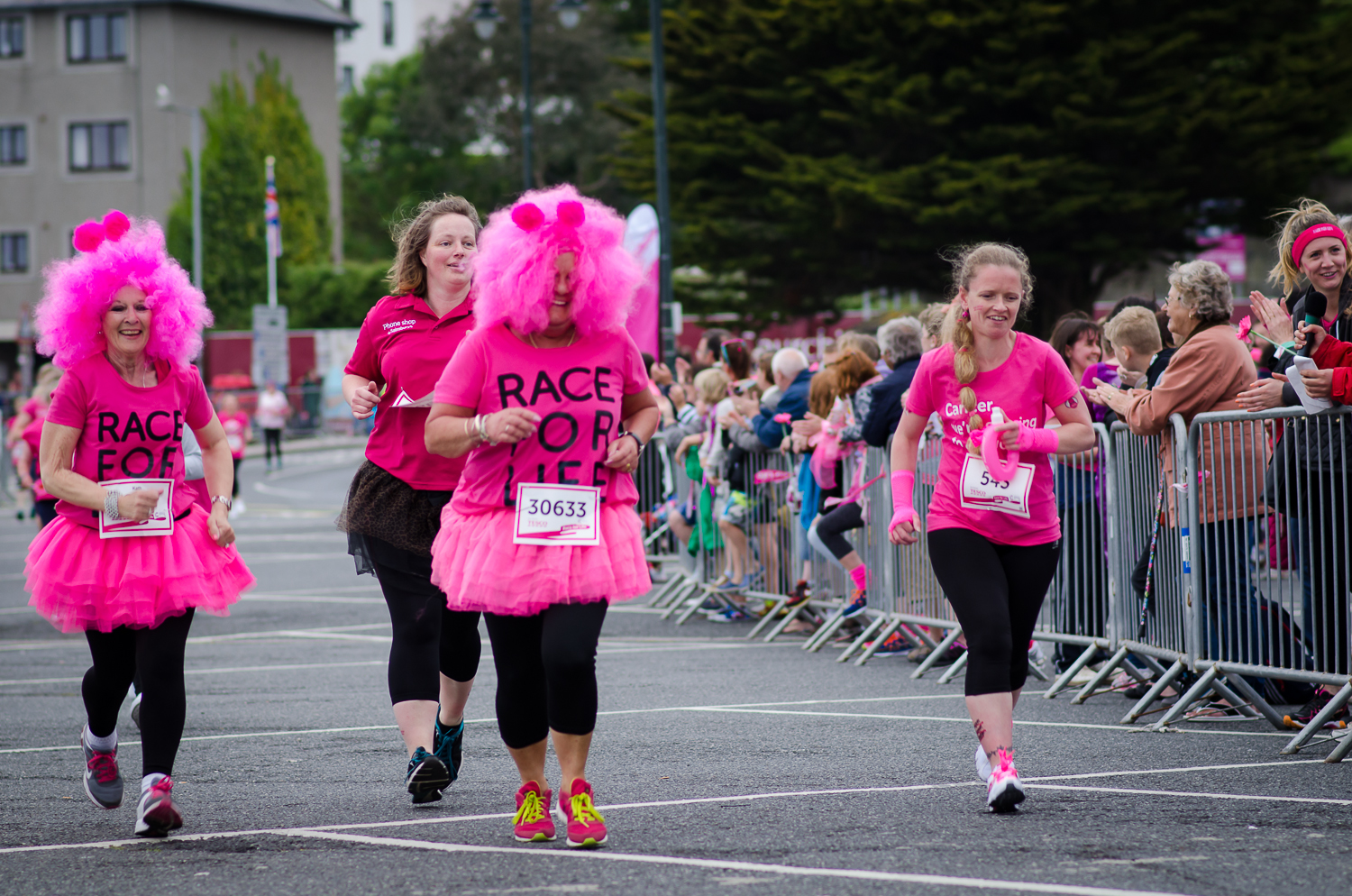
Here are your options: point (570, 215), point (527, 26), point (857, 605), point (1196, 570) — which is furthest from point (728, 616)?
point (527, 26)

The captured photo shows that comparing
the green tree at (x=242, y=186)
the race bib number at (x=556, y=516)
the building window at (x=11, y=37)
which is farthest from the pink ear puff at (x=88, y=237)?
the building window at (x=11, y=37)

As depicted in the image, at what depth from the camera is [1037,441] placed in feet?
18.3

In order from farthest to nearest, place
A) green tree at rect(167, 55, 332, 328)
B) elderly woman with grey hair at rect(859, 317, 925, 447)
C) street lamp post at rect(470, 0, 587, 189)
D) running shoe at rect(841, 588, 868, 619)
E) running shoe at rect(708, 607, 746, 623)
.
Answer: green tree at rect(167, 55, 332, 328) < street lamp post at rect(470, 0, 587, 189) < running shoe at rect(708, 607, 746, 623) < running shoe at rect(841, 588, 868, 619) < elderly woman with grey hair at rect(859, 317, 925, 447)

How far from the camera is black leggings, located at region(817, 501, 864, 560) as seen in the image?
10.1m

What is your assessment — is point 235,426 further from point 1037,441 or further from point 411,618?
point 1037,441

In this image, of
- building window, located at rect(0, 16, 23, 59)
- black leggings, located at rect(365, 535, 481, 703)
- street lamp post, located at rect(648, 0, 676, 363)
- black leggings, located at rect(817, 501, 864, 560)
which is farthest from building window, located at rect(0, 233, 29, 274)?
black leggings, located at rect(365, 535, 481, 703)

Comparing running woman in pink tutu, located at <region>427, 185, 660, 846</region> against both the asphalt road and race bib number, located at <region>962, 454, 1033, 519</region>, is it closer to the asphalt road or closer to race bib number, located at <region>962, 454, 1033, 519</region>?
the asphalt road

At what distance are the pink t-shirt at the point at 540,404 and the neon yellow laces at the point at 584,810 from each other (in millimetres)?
885

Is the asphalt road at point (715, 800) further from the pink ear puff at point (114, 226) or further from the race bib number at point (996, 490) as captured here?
the pink ear puff at point (114, 226)

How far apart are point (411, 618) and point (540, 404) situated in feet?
3.71

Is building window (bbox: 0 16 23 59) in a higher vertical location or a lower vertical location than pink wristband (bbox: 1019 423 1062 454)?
higher

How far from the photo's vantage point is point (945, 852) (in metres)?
4.80

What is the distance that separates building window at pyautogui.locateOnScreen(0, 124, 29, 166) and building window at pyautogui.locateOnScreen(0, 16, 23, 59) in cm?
256

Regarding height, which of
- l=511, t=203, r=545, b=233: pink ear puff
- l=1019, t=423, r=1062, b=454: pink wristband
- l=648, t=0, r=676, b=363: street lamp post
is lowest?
l=1019, t=423, r=1062, b=454: pink wristband
